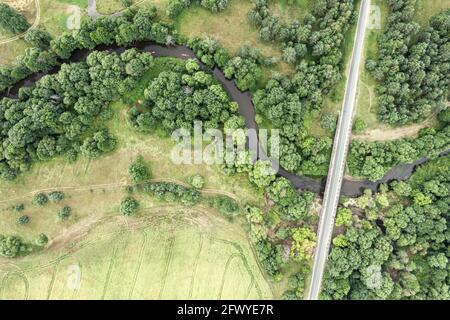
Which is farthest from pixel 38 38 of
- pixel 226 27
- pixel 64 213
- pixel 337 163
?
pixel 337 163

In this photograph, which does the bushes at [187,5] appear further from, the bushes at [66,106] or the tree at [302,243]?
the tree at [302,243]

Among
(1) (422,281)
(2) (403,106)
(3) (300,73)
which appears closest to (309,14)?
(3) (300,73)

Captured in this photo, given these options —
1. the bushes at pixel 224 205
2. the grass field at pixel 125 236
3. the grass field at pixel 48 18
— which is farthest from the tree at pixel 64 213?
the grass field at pixel 48 18

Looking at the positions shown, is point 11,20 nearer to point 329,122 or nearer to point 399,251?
point 329,122

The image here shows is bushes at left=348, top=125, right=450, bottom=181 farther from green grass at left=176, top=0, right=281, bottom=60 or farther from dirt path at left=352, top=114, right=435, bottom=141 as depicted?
green grass at left=176, top=0, right=281, bottom=60
